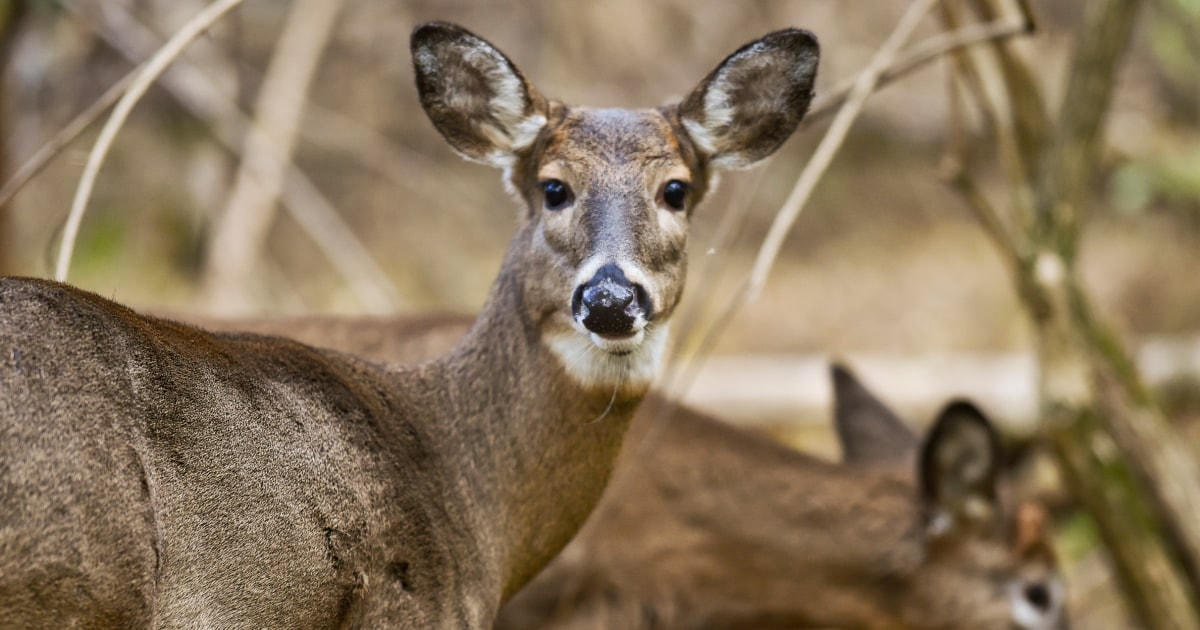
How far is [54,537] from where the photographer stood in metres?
3.03

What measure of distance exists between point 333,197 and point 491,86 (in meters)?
10.9

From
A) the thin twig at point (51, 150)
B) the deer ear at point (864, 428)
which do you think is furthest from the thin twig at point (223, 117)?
the thin twig at point (51, 150)

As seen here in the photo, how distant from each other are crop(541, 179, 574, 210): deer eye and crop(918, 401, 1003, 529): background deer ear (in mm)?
3487

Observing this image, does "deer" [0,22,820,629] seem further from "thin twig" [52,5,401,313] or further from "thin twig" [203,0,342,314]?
"thin twig" [203,0,342,314]

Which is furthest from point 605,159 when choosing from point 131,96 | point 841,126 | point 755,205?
point 755,205

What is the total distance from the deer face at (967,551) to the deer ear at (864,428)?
1013 millimetres

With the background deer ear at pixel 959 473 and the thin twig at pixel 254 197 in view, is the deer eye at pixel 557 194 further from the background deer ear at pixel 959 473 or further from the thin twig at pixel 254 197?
the thin twig at pixel 254 197

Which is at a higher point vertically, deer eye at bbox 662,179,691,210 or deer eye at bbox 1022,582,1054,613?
deer eye at bbox 662,179,691,210

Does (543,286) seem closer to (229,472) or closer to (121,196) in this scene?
(229,472)

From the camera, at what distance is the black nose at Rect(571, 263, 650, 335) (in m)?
3.93

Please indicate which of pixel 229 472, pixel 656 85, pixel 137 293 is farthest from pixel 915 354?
pixel 229 472

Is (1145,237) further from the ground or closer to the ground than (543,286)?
further from the ground

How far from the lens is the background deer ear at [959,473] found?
7.32m

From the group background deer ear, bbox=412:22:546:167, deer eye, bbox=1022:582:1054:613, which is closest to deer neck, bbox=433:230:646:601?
background deer ear, bbox=412:22:546:167
